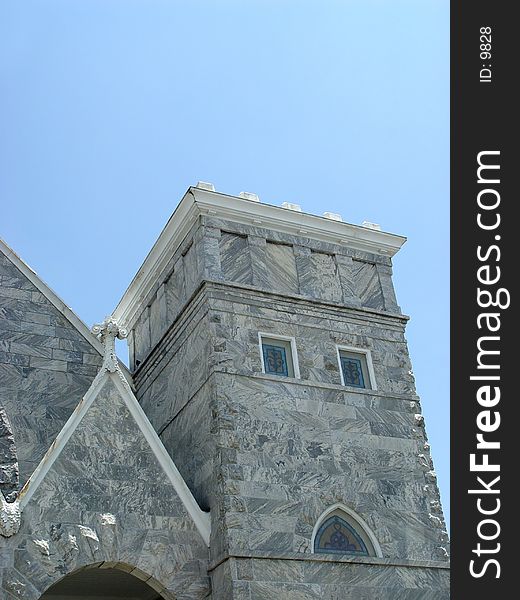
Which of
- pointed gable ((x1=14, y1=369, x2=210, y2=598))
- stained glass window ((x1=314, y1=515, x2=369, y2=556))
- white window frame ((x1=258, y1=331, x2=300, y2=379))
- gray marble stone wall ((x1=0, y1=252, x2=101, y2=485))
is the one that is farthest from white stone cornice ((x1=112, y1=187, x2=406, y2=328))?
stained glass window ((x1=314, y1=515, x2=369, y2=556))

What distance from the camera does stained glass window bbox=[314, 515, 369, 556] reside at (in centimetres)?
1497

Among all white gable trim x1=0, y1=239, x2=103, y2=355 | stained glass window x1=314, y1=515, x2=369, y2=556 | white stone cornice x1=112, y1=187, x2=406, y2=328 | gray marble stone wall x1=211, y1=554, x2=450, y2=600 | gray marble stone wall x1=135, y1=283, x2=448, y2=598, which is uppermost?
white stone cornice x1=112, y1=187, x2=406, y2=328

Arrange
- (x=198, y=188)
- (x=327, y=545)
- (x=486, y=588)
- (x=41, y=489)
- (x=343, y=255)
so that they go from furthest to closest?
(x=343, y=255), (x=198, y=188), (x=327, y=545), (x=41, y=489), (x=486, y=588)

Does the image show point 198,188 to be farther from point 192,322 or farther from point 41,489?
point 41,489

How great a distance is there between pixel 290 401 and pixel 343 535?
2.61 m

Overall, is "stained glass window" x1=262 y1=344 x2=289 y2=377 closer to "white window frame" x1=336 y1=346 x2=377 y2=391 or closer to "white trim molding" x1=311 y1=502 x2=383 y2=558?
"white window frame" x1=336 y1=346 x2=377 y2=391

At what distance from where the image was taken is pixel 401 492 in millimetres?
16188

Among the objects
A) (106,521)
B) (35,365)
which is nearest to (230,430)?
(106,521)

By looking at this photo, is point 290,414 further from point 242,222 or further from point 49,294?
point 49,294

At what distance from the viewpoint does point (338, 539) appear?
15.2m

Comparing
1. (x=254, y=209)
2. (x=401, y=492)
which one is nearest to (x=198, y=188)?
(x=254, y=209)

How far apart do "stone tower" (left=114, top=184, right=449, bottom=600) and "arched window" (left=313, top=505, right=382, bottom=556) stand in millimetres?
25

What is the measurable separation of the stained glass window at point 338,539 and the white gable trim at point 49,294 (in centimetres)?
621

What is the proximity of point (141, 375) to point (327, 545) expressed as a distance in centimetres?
652
